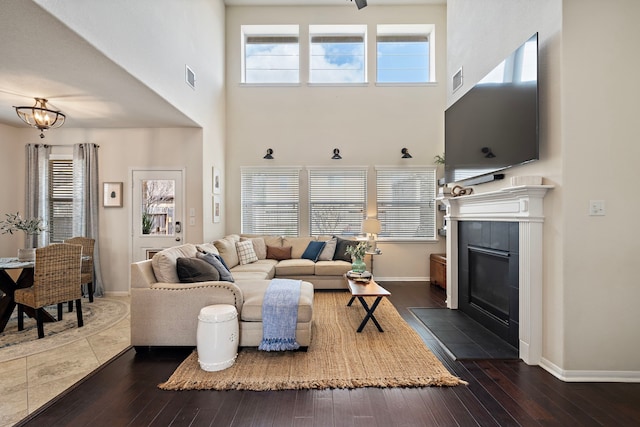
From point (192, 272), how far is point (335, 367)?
1626 millimetres

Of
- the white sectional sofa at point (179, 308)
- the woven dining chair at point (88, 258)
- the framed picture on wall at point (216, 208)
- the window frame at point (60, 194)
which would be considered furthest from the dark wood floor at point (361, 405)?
the window frame at point (60, 194)

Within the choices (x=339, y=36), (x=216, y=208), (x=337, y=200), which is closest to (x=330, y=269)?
(x=337, y=200)

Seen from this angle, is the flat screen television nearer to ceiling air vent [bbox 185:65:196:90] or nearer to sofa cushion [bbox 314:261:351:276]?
sofa cushion [bbox 314:261:351:276]

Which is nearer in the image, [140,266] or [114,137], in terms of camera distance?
[140,266]

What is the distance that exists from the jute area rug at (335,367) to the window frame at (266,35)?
4923 mm

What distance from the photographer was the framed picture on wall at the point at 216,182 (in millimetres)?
5273

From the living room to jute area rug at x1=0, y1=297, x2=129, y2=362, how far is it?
0.75 m

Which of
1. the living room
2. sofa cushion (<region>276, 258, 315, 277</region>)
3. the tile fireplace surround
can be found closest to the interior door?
the living room

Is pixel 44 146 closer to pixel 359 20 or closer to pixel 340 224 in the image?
pixel 340 224

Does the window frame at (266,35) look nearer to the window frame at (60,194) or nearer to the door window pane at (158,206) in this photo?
the door window pane at (158,206)

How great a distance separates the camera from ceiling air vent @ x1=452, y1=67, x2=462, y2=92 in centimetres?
411

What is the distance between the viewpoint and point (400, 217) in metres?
5.96

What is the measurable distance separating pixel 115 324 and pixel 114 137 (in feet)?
9.60

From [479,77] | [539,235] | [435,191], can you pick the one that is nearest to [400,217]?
[435,191]
